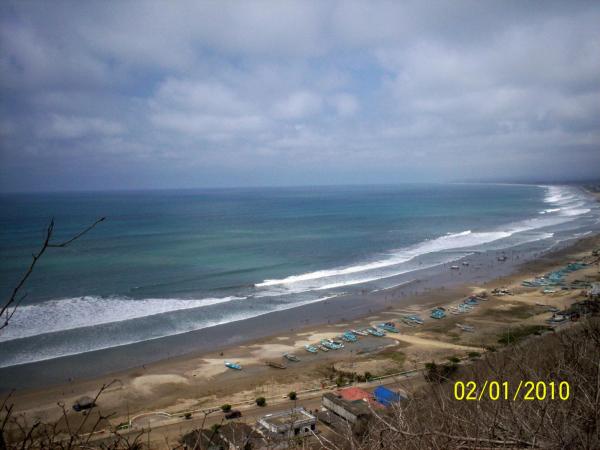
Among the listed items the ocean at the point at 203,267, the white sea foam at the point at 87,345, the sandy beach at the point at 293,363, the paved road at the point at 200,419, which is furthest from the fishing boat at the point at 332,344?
the ocean at the point at 203,267

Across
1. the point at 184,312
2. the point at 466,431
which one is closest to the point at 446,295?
the point at 184,312

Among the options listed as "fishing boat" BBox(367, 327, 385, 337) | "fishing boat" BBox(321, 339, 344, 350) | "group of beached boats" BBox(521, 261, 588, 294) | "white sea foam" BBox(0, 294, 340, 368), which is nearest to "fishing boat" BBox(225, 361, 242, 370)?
"fishing boat" BBox(321, 339, 344, 350)

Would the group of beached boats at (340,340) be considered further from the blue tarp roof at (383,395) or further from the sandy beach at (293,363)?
the blue tarp roof at (383,395)

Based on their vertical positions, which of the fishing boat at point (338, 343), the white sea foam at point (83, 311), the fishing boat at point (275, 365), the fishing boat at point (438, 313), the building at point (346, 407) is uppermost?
the building at point (346, 407)

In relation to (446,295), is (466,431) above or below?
above

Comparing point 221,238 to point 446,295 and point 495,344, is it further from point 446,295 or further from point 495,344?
point 495,344

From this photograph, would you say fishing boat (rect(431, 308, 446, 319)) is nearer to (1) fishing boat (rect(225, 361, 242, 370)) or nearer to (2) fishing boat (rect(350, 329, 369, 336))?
(2) fishing boat (rect(350, 329, 369, 336))
